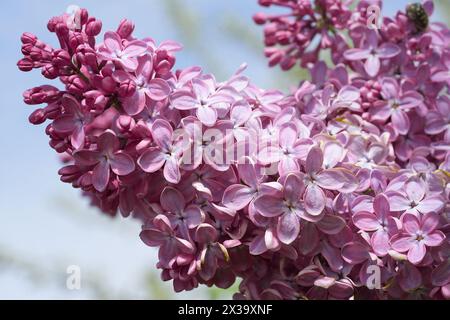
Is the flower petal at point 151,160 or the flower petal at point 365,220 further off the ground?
the flower petal at point 151,160

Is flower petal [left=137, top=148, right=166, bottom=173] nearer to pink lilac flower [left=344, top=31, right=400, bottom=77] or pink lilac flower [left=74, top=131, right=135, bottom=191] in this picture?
pink lilac flower [left=74, top=131, right=135, bottom=191]

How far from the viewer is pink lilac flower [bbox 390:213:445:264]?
79 cm

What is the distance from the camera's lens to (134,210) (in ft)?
2.70

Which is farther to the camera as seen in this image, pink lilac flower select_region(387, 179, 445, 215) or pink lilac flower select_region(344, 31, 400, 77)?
pink lilac flower select_region(344, 31, 400, 77)

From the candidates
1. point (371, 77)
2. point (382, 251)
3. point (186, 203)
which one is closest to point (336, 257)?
point (382, 251)

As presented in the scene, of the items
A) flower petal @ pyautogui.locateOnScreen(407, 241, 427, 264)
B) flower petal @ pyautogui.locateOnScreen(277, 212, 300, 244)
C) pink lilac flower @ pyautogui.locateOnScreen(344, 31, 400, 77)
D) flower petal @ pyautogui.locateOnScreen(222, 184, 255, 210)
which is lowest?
flower petal @ pyautogui.locateOnScreen(407, 241, 427, 264)

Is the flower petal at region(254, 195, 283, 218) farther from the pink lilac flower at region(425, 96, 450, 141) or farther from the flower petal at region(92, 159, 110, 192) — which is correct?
the pink lilac flower at region(425, 96, 450, 141)

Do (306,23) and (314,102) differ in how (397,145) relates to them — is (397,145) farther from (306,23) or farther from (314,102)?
(306,23)

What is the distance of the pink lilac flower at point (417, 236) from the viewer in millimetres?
792

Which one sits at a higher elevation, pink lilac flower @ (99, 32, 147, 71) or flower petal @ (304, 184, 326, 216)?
pink lilac flower @ (99, 32, 147, 71)

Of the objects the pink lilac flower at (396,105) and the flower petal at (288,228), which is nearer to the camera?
the flower petal at (288,228)

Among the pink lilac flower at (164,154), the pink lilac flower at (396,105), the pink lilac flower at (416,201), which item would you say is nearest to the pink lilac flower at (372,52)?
the pink lilac flower at (396,105)

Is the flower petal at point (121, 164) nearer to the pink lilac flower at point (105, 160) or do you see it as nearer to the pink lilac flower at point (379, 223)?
the pink lilac flower at point (105, 160)

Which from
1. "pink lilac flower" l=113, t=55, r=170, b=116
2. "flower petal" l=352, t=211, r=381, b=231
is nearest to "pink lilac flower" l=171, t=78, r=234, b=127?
"pink lilac flower" l=113, t=55, r=170, b=116
